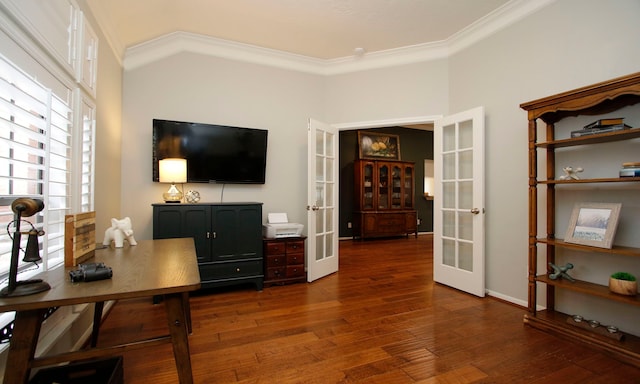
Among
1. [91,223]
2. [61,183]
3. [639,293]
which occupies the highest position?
[61,183]

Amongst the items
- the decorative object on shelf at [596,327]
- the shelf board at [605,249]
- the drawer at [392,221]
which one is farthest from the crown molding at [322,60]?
the drawer at [392,221]

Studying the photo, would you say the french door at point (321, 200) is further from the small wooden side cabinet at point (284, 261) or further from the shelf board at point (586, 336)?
the shelf board at point (586, 336)

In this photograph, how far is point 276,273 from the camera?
3523 millimetres

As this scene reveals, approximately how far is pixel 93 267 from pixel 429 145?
821 centimetres

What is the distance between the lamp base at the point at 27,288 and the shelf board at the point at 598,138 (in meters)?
3.21

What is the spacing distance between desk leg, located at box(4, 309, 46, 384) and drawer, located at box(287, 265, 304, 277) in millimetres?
2617

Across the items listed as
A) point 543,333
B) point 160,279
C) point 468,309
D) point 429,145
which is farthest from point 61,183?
point 429,145

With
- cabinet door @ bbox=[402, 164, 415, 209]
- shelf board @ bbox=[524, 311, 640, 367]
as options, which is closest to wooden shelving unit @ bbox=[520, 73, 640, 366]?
shelf board @ bbox=[524, 311, 640, 367]

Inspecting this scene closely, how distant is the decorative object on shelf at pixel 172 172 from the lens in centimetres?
313

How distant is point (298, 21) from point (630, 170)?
3106 millimetres

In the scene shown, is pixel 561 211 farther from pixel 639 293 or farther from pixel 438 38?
pixel 438 38

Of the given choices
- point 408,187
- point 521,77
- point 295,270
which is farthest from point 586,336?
point 408,187

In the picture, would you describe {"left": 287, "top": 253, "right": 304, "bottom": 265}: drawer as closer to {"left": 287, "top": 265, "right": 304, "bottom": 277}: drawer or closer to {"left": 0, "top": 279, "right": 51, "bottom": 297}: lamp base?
{"left": 287, "top": 265, "right": 304, "bottom": 277}: drawer

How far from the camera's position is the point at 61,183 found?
6.15 ft
